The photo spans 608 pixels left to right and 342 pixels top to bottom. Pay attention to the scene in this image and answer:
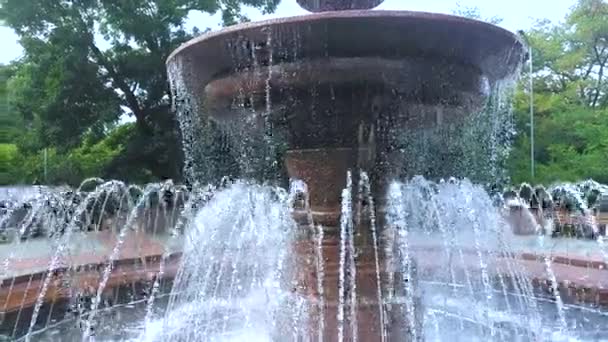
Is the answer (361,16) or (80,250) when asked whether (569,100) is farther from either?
(361,16)

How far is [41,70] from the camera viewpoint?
16594mm

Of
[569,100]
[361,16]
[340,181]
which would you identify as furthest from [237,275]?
[569,100]

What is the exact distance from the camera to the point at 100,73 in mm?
16875

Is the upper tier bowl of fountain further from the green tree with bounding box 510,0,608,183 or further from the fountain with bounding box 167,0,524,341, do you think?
the green tree with bounding box 510,0,608,183

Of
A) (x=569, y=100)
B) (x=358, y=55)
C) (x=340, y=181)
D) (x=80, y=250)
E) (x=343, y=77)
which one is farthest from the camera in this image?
(x=569, y=100)

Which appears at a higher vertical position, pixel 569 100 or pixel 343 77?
pixel 569 100

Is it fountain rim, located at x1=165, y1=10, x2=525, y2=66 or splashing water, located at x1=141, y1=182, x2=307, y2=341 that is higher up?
fountain rim, located at x1=165, y1=10, x2=525, y2=66

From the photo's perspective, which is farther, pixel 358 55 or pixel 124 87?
pixel 124 87

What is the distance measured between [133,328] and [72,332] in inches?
21.6

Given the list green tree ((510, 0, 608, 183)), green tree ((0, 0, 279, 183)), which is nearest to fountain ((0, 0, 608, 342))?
green tree ((0, 0, 279, 183))

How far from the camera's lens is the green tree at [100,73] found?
1625 centimetres

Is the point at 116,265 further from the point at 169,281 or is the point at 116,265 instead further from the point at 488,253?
the point at 488,253

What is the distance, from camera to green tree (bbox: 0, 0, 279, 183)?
16250mm

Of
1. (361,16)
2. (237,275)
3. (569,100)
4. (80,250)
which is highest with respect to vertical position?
(569,100)
